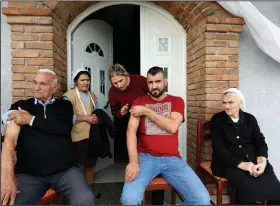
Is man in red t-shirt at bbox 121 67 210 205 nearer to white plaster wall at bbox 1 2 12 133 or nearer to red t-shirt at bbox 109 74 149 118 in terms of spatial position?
red t-shirt at bbox 109 74 149 118

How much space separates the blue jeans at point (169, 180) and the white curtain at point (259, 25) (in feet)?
5.49

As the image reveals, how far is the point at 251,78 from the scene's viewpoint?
2902 millimetres

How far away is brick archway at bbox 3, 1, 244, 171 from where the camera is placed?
8.19 ft

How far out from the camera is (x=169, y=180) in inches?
78.1

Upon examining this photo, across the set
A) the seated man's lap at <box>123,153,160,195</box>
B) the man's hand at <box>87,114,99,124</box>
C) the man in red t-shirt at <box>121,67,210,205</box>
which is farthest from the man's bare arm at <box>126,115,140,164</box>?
the man's hand at <box>87,114,99,124</box>

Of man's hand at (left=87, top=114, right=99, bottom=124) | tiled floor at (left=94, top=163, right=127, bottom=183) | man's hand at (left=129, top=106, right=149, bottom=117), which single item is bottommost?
tiled floor at (left=94, top=163, right=127, bottom=183)

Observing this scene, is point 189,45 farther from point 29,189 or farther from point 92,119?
point 29,189

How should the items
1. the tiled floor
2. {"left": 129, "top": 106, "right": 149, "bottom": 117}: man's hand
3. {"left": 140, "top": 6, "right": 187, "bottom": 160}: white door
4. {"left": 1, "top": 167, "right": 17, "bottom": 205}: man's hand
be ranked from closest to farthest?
{"left": 1, "top": 167, "right": 17, "bottom": 205}: man's hand, {"left": 129, "top": 106, "right": 149, "bottom": 117}: man's hand, {"left": 140, "top": 6, "right": 187, "bottom": 160}: white door, the tiled floor

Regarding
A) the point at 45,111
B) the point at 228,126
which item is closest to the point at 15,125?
the point at 45,111

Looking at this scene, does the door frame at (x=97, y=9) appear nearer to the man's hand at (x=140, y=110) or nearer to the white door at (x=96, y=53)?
the white door at (x=96, y=53)

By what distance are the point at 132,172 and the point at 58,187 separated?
623mm

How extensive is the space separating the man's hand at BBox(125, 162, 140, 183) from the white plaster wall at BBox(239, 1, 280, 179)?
1749 mm

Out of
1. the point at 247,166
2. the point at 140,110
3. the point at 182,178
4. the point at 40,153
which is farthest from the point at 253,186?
the point at 40,153

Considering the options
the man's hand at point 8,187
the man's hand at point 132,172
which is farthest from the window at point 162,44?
the man's hand at point 8,187
